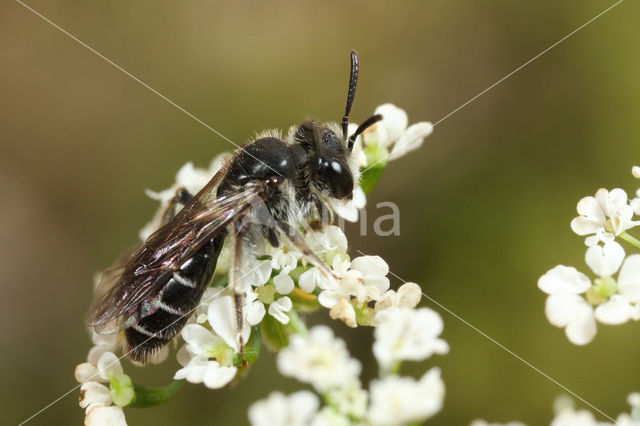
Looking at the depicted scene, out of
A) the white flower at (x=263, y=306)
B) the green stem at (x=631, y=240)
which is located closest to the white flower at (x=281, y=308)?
the white flower at (x=263, y=306)

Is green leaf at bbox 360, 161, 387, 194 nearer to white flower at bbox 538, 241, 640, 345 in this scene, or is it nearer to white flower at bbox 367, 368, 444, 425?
white flower at bbox 538, 241, 640, 345

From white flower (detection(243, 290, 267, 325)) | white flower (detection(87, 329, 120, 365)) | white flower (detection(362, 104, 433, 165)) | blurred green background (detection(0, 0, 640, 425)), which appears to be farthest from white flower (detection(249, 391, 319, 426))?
blurred green background (detection(0, 0, 640, 425))

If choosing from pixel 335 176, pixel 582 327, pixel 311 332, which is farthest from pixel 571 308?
pixel 335 176

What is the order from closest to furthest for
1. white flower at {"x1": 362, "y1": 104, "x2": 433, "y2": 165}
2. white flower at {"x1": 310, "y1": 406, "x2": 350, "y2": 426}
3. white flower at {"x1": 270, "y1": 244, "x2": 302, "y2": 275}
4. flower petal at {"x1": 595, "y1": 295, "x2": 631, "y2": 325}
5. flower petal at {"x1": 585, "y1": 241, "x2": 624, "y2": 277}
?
white flower at {"x1": 310, "y1": 406, "x2": 350, "y2": 426} → flower petal at {"x1": 595, "y1": 295, "x2": 631, "y2": 325} → flower petal at {"x1": 585, "y1": 241, "x2": 624, "y2": 277} → white flower at {"x1": 270, "y1": 244, "x2": 302, "y2": 275} → white flower at {"x1": 362, "y1": 104, "x2": 433, "y2": 165}

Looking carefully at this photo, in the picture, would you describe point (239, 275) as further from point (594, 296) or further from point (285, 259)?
point (594, 296)

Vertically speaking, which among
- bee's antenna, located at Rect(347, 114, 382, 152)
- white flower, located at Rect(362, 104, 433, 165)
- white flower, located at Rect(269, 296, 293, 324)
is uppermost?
white flower, located at Rect(362, 104, 433, 165)

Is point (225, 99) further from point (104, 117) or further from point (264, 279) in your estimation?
point (264, 279)
